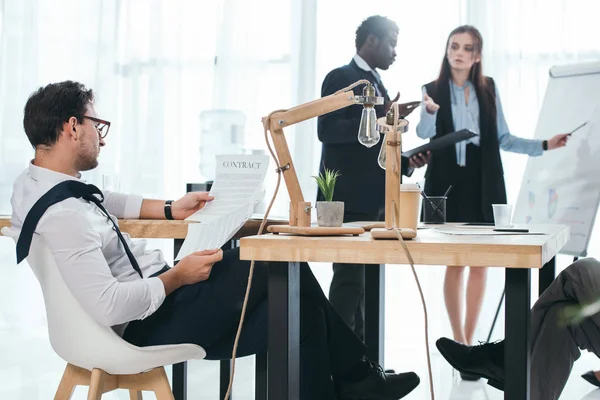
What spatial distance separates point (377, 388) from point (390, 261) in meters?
0.46

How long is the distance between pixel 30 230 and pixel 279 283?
546mm

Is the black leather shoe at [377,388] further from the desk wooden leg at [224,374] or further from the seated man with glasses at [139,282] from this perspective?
the desk wooden leg at [224,374]

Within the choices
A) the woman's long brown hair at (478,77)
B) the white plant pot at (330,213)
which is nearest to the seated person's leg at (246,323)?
the white plant pot at (330,213)

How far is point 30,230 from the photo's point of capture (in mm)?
1559

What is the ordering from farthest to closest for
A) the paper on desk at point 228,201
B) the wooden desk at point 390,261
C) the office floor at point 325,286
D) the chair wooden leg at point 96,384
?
1. the office floor at point 325,286
2. the paper on desk at point 228,201
3. the chair wooden leg at point 96,384
4. the wooden desk at point 390,261

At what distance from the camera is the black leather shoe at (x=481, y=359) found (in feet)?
5.49

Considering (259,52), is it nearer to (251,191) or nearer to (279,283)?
(251,191)

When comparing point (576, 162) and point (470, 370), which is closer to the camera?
point (470, 370)

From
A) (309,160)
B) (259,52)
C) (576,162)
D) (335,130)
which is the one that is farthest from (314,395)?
(259,52)

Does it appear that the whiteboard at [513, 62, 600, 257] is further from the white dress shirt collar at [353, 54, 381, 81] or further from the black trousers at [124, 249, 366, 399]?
the black trousers at [124, 249, 366, 399]

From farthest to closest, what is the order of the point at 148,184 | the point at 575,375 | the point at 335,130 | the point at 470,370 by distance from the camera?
the point at 148,184 < the point at 575,375 < the point at 335,130 < the point at 470,370

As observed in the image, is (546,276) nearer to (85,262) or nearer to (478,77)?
(478,77)

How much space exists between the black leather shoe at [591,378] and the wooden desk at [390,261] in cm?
171

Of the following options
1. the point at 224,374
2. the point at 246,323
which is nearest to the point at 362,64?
the point at 224,374
